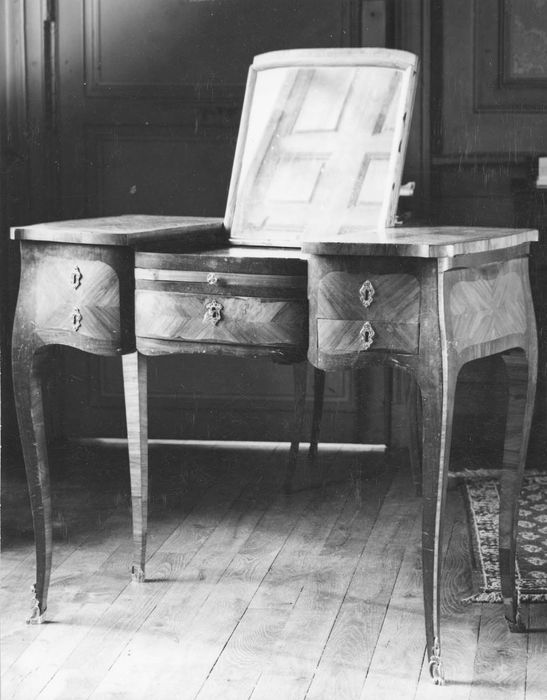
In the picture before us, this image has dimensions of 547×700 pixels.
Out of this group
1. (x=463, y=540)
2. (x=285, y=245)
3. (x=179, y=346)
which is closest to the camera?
(x=179, y=346)

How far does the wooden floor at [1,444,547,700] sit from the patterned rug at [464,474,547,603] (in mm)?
43

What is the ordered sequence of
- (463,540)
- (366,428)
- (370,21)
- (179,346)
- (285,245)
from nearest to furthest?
(179,346)
(285,245)
(463,540)
(370,21)
(366,428)

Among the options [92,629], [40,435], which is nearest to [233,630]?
[92,629]

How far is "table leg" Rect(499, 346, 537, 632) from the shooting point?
255cm

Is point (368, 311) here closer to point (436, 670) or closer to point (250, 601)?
point (436, 670)

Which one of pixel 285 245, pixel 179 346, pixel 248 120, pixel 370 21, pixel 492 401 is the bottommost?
pixel 492 401

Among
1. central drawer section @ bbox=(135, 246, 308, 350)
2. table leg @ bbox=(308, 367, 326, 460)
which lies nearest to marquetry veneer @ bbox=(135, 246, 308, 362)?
central drawer section @ bbox=(135, 246, 308, 350)

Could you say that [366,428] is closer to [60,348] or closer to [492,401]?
[492,401]

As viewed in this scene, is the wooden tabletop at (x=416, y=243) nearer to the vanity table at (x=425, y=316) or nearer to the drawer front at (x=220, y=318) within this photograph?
the vanity table at (x=425, y=316)

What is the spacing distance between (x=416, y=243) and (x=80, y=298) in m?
0.78

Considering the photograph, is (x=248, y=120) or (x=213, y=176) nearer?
(x=248, y=120)

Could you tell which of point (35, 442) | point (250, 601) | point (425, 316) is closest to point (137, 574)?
point (250, 601)

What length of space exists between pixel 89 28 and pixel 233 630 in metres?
2.45

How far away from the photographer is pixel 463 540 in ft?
10.4
